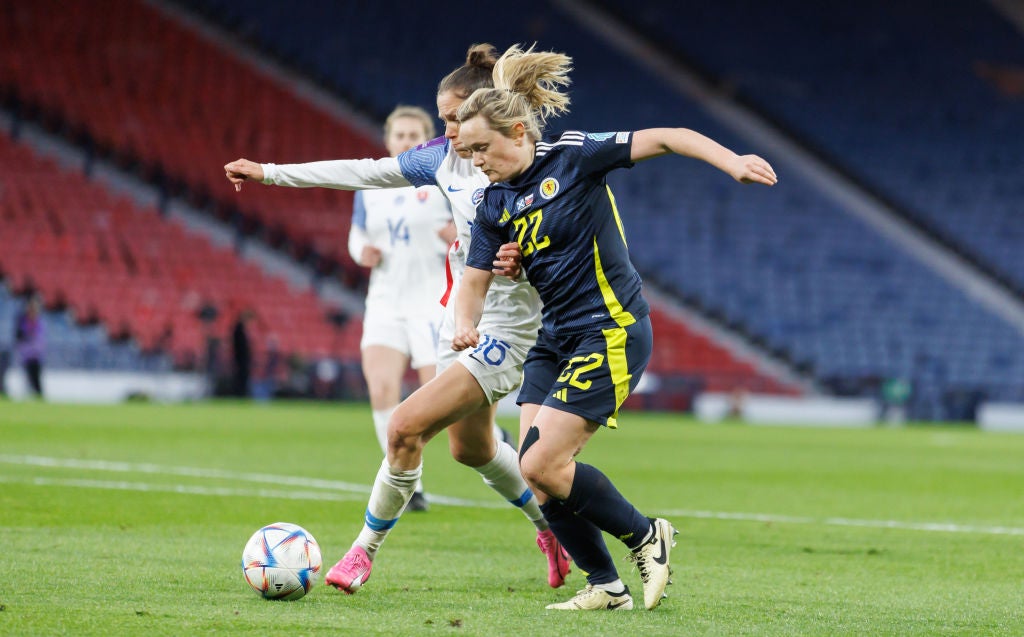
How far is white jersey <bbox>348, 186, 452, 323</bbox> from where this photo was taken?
933cm

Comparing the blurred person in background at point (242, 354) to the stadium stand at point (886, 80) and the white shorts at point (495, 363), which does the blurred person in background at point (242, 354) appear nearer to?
the stadium stand at point (886, 80)

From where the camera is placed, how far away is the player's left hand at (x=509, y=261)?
5566mm

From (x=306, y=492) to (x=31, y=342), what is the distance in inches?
545

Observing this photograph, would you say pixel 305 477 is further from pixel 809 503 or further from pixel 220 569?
pixel 220 569

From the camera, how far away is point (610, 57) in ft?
112

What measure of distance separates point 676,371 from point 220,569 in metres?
22.8

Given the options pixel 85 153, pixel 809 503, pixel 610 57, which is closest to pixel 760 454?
pixel 809 503

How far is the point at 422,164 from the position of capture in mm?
6328

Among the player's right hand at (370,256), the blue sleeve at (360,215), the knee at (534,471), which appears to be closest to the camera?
the knee at (534,471)

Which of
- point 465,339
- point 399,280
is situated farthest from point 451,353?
point 399,280

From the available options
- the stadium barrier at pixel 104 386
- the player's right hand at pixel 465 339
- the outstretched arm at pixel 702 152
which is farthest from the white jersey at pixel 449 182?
the stadium barrier at pixel 104 386

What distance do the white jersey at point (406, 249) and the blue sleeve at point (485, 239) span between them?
3.56 metres

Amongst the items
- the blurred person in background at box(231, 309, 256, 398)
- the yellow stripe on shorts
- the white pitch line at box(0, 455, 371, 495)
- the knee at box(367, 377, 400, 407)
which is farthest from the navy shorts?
the blurred person in background at box(231, 309, 256, 398)

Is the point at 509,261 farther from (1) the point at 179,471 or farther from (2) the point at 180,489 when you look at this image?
(1) the point at 179,471
